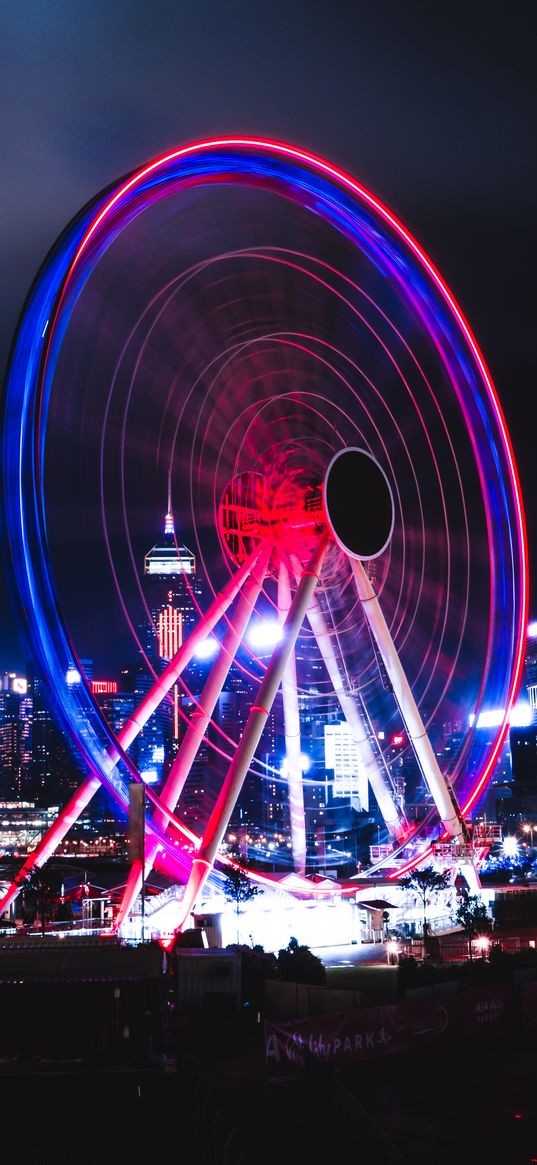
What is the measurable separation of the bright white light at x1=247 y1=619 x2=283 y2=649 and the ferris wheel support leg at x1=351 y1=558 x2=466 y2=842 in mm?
2784

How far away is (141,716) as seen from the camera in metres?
26.7

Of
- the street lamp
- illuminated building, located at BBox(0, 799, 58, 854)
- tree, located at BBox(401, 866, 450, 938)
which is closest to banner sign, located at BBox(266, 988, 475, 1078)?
tree, located at BBox(401, 866, 450, 938)

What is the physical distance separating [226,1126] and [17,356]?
557 inches

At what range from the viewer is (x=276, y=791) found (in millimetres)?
118500

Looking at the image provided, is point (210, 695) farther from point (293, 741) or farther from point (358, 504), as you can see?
point (358, 504)

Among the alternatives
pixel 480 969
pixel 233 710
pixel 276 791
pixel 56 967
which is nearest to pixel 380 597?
pixel 480 969

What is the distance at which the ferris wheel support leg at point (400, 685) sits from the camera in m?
30.2

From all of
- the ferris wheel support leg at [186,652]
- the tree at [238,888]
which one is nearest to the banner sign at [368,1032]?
the ferris wheel support leg at [186,652]

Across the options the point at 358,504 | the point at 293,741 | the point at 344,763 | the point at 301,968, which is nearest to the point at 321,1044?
the point at 301,968

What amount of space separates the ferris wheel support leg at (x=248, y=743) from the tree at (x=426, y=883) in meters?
12.1

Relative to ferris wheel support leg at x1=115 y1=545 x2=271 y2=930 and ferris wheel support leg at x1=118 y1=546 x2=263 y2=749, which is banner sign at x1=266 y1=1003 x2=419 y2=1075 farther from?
ferris wheel support leg at x1=118 y1=546 x2=263 y2=749

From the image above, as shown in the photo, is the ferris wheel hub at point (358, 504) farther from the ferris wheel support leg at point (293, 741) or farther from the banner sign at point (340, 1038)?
the banner sign at point (340, 1038)

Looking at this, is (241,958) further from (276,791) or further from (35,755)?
(35,755)

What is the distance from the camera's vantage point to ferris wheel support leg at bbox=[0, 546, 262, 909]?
25.2 m
